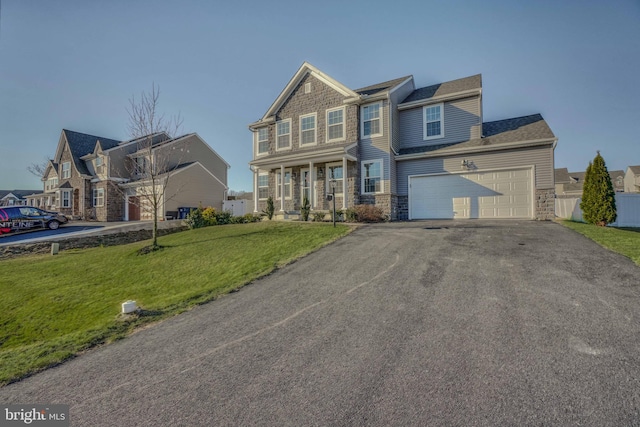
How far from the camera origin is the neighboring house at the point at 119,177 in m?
24.0

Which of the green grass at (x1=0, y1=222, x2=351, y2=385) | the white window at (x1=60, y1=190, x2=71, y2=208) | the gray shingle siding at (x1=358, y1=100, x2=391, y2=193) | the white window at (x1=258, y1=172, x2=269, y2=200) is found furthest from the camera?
the white window at (x1=60, y1=190, x2=71, y2=208)

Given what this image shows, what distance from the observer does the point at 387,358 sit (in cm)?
306

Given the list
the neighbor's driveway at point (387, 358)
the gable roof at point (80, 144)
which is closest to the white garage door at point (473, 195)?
the neighbor's driveway at point (387, 358)

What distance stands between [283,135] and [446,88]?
1013 centimetres

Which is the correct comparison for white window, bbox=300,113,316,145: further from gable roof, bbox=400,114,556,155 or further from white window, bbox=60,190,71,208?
white window, bbox=60,190,71,208

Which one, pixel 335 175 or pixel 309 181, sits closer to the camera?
pixel 335 175

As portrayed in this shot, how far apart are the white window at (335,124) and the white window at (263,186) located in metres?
5.27

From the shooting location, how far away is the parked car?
16.8 m

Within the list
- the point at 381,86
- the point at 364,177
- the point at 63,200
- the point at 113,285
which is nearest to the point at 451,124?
the point at 381,86

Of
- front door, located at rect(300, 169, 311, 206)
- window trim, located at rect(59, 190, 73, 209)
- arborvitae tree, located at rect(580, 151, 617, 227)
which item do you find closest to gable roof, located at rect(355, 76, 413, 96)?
front door, located at rect(300, 169, 311, 206)

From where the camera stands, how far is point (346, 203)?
1503 cm

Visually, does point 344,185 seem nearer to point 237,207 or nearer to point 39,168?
point 237,207

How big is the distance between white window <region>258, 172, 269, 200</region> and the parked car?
14032mm

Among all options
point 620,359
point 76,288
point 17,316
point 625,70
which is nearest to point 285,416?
point 620,359
